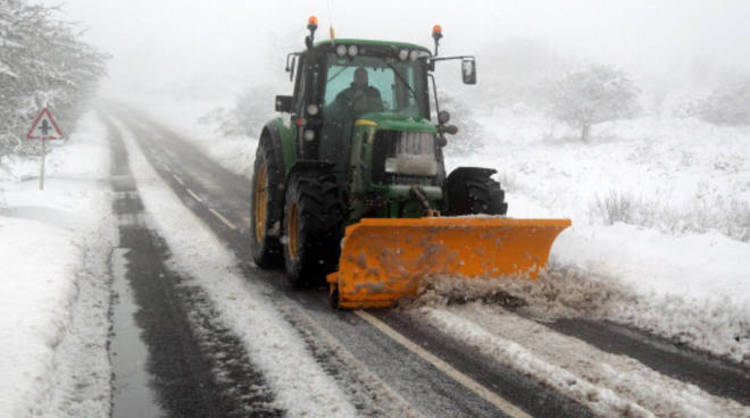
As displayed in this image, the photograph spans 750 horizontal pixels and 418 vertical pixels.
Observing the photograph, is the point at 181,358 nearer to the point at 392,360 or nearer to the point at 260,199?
the point at 392,360

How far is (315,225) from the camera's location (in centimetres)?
530

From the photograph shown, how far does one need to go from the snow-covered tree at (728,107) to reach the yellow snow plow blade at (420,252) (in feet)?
131

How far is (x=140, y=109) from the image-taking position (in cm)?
5678

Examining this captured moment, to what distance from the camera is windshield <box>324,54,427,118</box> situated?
6.34 metres

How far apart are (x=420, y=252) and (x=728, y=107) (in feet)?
138

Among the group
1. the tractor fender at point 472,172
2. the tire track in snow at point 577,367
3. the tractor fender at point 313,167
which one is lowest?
the tire track in snow at point 577,367

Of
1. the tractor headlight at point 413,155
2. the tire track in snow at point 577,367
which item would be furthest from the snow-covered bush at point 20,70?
the tire track in snow at point 577,367

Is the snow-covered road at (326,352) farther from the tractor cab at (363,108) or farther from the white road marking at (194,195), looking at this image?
the white road marking at (194,195)

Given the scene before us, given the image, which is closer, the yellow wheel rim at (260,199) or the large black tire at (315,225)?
the large black tire at (315,225)

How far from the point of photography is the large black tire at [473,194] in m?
6.00

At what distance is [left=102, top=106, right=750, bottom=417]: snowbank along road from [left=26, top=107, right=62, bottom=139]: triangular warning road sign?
27.9 feet

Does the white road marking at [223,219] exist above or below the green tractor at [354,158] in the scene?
below

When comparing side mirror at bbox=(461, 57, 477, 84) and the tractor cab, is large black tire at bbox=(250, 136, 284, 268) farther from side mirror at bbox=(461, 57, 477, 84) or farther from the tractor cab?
side mirror at bbox=(461, 57, 477, 84)

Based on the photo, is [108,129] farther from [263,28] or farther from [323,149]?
[263,28]
